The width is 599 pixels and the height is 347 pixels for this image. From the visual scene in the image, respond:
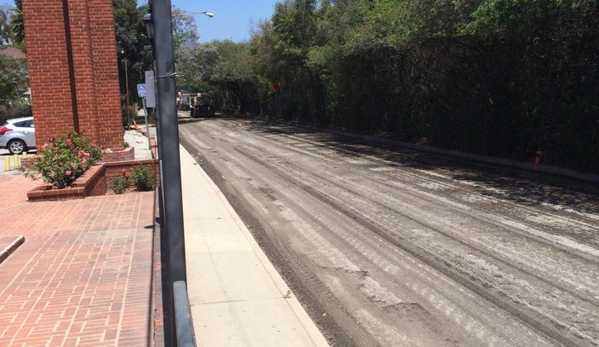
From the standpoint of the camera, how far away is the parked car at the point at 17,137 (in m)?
23.6

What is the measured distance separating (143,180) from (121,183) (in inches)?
18.3

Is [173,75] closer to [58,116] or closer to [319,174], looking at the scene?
[58,116]

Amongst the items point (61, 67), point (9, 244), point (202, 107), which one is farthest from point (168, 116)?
point (202, 107)

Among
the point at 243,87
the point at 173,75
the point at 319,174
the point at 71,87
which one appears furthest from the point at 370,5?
the point at 243,87

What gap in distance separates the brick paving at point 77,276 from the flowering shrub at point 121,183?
1.90 meters

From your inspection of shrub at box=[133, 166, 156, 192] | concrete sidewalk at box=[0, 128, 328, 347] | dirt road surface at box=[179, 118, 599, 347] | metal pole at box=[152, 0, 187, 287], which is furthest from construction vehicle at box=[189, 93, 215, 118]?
metal pole at box=[152, 0, 187, 287]

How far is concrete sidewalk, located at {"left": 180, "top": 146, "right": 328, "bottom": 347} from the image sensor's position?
4.98 m

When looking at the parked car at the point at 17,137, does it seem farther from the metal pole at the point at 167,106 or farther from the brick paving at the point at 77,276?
the metal pole at the point at 167,106

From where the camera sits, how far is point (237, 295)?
600cm

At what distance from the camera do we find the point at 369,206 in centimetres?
1056

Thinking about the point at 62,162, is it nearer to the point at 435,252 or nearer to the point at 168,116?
the point at 435,252

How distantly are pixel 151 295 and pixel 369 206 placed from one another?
591cm

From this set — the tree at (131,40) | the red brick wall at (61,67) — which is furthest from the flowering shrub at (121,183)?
the tree at (131,40)

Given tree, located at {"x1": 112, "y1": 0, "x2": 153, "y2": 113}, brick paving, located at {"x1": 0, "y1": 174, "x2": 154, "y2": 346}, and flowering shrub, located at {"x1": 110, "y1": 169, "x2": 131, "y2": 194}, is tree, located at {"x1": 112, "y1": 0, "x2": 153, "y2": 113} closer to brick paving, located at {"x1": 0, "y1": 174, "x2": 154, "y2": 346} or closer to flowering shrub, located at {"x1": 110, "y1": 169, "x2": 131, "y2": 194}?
flowering shrub, located at {"x1": 110, "y1": 169, "x2": 131, "y2": 194}
